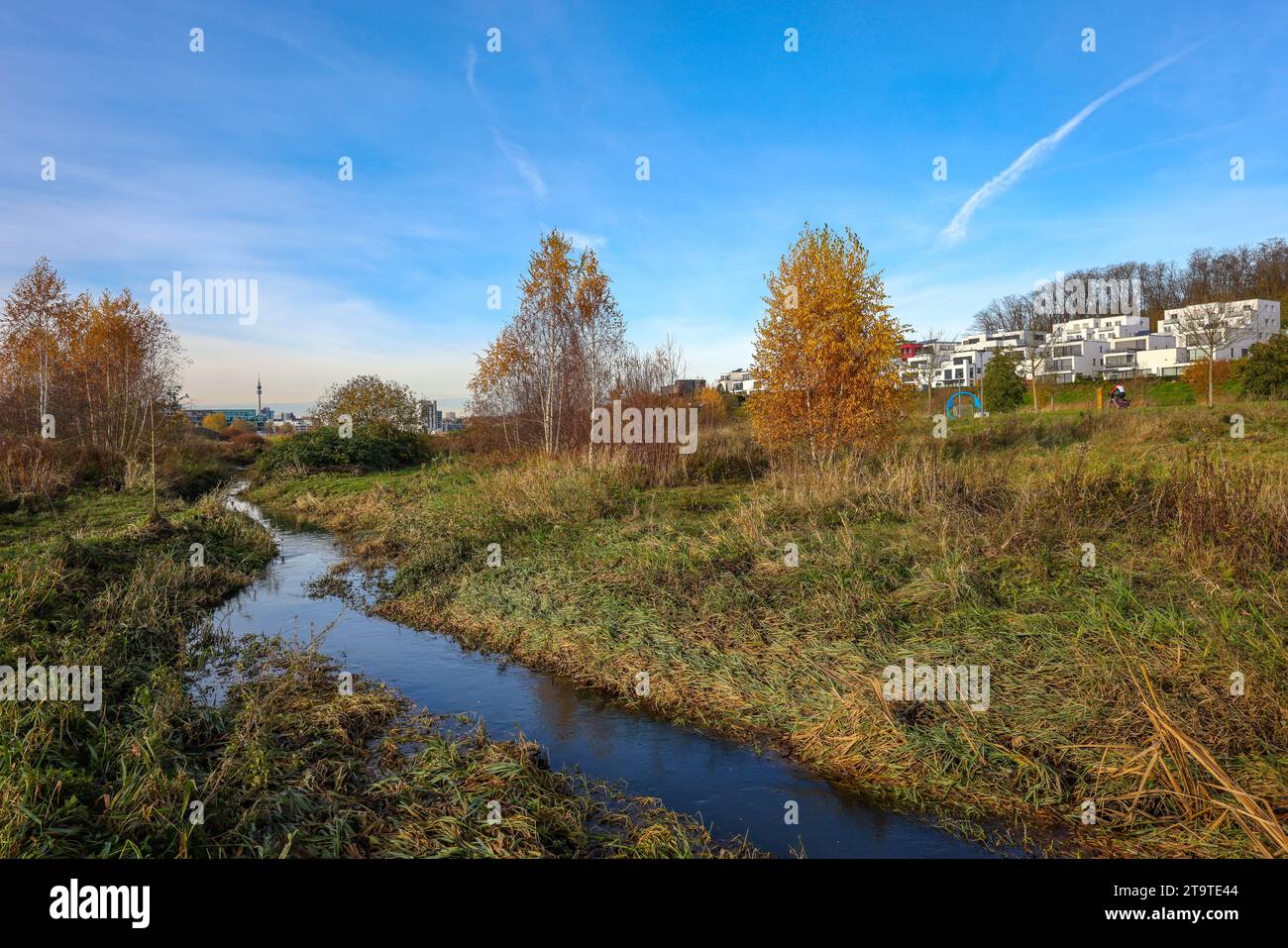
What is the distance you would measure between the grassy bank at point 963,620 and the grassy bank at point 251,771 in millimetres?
1927

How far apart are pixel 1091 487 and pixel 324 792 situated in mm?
9439

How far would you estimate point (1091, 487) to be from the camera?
9523mm

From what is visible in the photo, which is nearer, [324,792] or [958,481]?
[324,792]

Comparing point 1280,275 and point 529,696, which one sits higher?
point 1280,275

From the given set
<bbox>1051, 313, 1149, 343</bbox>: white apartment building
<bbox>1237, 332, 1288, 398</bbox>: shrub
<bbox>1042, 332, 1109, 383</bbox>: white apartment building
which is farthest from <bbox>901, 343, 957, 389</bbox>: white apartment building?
<bbox>1237, 332, 1288, 398</bbox>: shrub

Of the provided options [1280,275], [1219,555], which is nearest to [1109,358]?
[1280,275]

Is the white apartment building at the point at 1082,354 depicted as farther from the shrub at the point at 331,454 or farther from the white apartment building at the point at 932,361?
the shrub at the point at 331,454

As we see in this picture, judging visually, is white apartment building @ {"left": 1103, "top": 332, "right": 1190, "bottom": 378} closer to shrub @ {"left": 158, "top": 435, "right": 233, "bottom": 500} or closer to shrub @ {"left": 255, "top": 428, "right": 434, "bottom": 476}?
shrub @ {"left": 255, "top": 428, "right": 434, "bottom": 476}

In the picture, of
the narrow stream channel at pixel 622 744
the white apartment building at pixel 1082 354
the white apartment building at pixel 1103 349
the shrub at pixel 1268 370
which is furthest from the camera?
the white apartment building at pixel 1082 354

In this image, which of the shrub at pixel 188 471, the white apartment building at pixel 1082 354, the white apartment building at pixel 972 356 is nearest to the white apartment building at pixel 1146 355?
the white apartment building at pixel 1082 354

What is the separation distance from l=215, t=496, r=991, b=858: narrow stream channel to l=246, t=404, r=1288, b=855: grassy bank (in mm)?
311

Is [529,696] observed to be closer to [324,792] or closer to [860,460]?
[324,792]

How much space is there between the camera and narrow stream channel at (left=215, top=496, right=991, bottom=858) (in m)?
4.77

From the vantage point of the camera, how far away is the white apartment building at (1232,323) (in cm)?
4178
